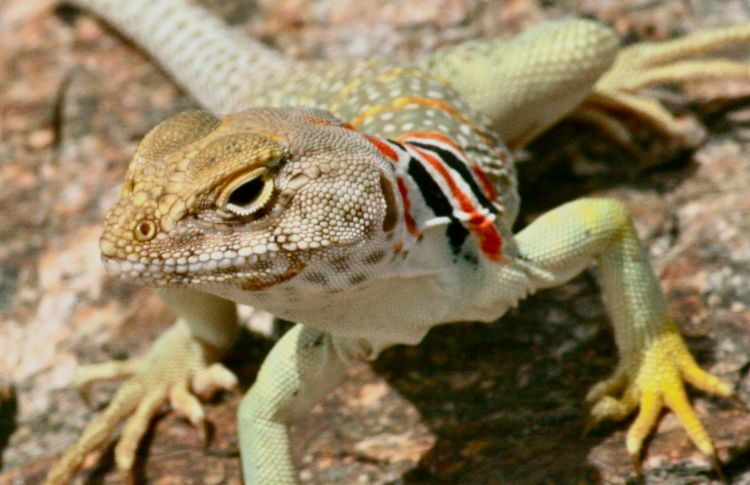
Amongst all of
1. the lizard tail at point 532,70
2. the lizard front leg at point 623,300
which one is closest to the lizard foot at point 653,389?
the lizard front leg at point 623,300

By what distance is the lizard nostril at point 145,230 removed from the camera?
2.46m

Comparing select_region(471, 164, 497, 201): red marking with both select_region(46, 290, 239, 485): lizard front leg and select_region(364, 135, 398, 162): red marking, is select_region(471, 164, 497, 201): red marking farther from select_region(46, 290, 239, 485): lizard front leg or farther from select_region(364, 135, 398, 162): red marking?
select_region(46, 290, 239, 485): lizard front leg

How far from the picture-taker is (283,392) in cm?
328

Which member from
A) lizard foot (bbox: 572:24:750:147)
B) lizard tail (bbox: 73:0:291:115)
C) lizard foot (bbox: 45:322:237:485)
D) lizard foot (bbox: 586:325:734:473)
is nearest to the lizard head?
lizard foot (bbox: 586:325:734:473)

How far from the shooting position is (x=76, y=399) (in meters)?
4.20

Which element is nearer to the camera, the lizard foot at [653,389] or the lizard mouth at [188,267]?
the lizard mouth at [188,267]

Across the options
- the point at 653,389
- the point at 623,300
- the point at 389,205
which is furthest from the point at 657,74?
the point at 389,205

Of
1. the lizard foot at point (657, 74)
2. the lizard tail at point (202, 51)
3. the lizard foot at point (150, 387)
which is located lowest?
the lizard foot at point (150, 387)

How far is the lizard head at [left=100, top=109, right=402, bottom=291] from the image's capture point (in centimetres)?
246

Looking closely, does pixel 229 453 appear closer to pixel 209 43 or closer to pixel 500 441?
pixel 500 441

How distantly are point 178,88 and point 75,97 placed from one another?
0.60m

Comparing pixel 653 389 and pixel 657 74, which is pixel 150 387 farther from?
pixel 657 74

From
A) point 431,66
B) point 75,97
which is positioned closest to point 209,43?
point 75,97

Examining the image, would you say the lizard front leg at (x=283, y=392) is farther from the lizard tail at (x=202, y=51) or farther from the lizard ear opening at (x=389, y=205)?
the lizard tail at (x=202, y=51)
